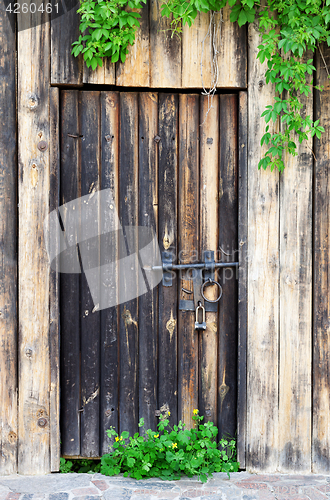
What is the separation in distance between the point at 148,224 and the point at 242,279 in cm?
75

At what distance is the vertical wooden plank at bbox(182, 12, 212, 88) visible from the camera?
2395mm

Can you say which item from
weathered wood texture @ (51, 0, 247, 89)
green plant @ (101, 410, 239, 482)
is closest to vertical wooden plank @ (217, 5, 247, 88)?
weathered wood texture @ (51, 0, 247, 89)

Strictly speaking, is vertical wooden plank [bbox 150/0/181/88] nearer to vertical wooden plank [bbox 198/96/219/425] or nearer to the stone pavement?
vertical wooden plank [bbox 198/96/219/425]

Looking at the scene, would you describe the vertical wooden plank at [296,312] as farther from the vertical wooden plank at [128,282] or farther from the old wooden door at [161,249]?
the vertical wooden plank at [128,282]

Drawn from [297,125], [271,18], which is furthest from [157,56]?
[297,125]

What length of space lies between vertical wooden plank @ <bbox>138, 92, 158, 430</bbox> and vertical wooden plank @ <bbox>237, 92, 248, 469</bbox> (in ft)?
1.89

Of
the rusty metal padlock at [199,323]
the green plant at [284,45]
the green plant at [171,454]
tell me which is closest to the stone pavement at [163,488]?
the green plant at [171,454]

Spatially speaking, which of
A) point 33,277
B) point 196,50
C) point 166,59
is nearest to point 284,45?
point 196,50

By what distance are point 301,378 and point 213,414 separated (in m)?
0.66

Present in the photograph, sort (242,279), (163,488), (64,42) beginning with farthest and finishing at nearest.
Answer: (242,279), (64,42), (163,488)

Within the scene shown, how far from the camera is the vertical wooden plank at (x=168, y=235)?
2.52 meters

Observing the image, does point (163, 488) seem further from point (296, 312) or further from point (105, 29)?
point (105, 29)

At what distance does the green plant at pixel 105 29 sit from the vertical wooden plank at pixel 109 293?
255 millimetres

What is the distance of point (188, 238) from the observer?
2.55 metres
